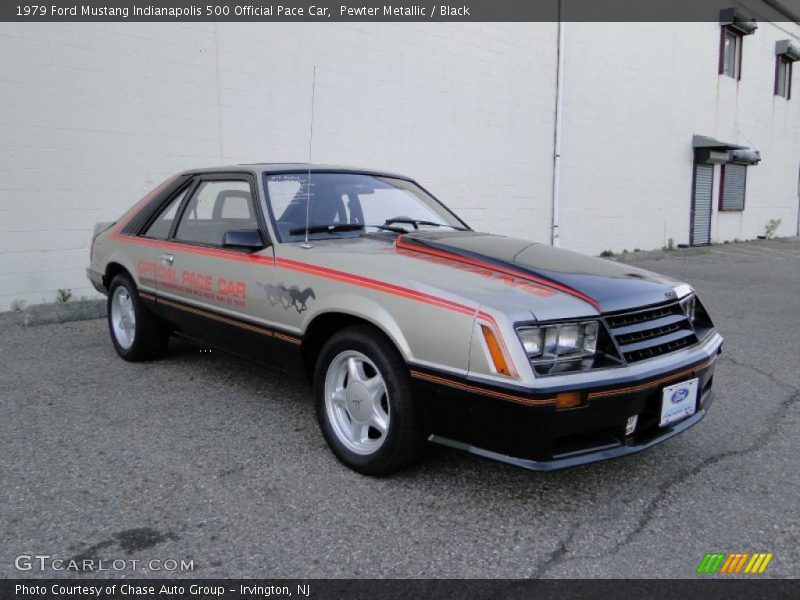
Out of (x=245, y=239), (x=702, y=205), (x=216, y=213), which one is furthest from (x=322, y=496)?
(x=702, y=205)

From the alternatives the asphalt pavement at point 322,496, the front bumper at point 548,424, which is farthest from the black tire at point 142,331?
the front bumper at point 548,424

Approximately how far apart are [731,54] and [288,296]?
1833 centimetres

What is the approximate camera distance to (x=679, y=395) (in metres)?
2.85

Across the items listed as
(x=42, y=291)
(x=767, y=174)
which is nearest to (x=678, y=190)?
(x=767, y=174)

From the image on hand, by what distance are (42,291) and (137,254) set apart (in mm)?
2613

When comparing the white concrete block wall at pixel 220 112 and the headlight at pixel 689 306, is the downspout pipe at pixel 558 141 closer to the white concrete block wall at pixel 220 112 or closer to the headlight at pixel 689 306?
the white concrete block wall at pixel 220 112

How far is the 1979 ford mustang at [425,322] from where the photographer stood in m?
2.53

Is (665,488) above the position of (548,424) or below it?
below

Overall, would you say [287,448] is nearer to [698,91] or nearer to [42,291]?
[42,291]

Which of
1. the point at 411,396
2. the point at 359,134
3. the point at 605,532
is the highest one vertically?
the point at 359,134

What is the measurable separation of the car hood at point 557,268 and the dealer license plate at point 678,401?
379mm

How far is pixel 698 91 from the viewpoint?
16.2 meters

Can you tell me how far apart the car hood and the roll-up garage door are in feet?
47.9

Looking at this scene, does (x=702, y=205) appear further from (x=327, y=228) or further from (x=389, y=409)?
(x=389, y=409)
